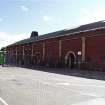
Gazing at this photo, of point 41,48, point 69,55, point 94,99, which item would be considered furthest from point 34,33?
point 94,99

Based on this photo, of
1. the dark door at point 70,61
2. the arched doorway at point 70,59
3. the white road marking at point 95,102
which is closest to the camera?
the white road marking at point 95,102

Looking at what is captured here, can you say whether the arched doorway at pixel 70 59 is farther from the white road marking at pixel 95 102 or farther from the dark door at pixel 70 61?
the white road marking at pixel 95 102

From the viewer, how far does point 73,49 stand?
33375 millimetres

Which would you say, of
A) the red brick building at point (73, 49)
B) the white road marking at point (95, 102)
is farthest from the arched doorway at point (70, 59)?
the white road marking at point (95, 102)

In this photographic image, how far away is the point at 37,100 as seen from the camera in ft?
28.5

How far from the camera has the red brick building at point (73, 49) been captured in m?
28.9

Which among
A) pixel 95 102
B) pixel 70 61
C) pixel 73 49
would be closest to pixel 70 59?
pixel 70 61

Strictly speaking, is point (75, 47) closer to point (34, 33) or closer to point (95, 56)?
point (95, 56)

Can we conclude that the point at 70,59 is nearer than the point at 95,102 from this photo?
No

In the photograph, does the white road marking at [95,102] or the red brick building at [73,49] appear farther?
the red brick building at [73,49]

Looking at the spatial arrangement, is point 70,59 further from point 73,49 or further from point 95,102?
point 95,102

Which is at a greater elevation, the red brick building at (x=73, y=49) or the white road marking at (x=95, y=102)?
the red brick building at (x=73, y=49)

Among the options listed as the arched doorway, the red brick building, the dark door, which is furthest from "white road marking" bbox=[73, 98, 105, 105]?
the dark door

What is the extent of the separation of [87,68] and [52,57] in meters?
10.3
